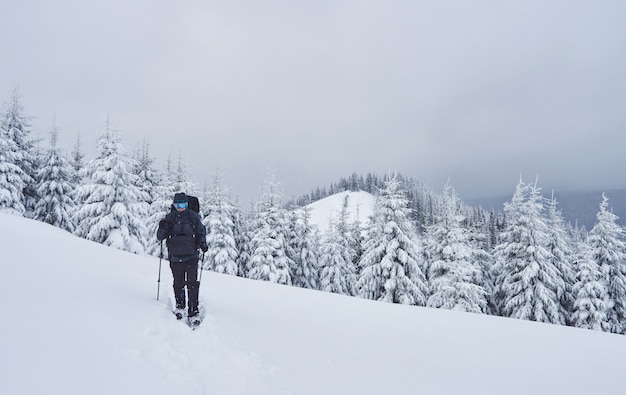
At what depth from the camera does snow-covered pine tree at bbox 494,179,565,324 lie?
2366cm

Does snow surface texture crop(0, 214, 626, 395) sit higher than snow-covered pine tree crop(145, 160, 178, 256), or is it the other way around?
snow-covered pine tree crop(145, 160, 178, 256)

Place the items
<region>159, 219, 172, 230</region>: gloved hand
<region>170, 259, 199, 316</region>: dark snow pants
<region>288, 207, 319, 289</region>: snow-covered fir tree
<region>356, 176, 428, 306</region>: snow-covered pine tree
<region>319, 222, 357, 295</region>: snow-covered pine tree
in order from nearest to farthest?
1. <region>170, 259, 199, 316</region>: dark snow pants
2. <region>159, 219, 172, 230</region>: gloved hand
3. <region>356, 176, 428, 306</region>: snow-covered pine tree
4. <region>319, 222, 357, 295</region>: snow-covered pine tree
5. <region>288, 207, 319, 289</region>: snow-covered fir tree

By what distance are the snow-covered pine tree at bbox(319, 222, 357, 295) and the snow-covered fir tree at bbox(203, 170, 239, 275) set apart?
9.81 m

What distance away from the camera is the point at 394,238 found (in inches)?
1006

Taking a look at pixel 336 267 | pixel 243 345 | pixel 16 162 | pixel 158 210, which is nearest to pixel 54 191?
pixel 16 162

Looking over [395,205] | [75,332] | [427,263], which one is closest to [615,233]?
[427,263]

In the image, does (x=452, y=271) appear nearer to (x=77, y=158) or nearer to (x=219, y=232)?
(x=219, y=232)

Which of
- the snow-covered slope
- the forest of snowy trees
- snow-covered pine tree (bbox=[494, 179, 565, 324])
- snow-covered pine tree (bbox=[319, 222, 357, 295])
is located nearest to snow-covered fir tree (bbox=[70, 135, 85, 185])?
the forest of snowy trees

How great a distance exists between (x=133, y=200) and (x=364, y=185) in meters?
166

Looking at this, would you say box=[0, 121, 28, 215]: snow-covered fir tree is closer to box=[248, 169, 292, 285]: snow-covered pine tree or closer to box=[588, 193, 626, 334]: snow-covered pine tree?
box=[248, 169, 292, 285]: snow-covered pine tree

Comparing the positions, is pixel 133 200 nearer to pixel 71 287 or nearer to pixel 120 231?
pixel 120 231

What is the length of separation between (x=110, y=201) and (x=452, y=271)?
26.4 metres

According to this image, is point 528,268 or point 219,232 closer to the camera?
point 528,268

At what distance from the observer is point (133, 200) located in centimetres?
2517
